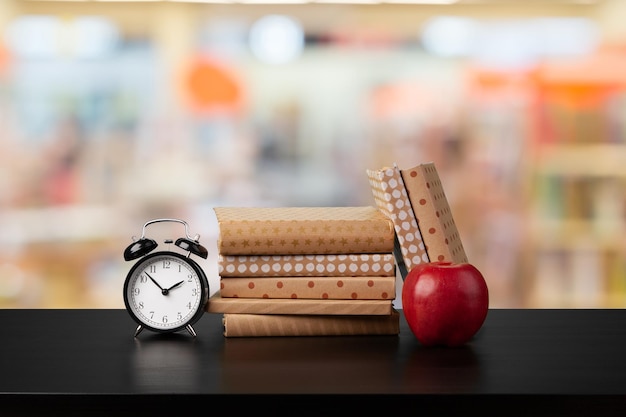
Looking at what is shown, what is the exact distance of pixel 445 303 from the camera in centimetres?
124

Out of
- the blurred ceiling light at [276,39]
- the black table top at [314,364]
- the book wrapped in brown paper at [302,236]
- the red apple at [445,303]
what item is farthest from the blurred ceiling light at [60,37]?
the red apple at [445,303]

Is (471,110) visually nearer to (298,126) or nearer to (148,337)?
(298,126)

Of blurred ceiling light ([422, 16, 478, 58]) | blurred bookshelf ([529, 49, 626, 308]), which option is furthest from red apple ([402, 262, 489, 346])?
blurred ceiling light ([422, 16, 478, 58])

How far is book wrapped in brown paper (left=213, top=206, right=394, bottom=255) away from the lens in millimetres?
1322

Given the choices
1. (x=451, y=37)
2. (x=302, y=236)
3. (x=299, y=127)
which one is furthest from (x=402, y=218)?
(x=451, y=37)

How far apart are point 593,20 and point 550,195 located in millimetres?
813

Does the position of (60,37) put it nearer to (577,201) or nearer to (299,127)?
(299,127)

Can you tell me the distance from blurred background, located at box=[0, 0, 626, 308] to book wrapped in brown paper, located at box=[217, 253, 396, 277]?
2.46 meters

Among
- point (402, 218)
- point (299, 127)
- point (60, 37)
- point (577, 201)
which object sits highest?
Answer: point (60, 37)

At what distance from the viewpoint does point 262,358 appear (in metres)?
1.19

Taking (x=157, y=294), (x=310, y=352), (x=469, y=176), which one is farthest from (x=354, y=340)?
(x=469, y=176)

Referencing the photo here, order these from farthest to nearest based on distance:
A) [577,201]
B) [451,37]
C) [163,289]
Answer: [451,37] < [577,201] < [163,289]

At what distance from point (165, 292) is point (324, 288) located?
230 mm

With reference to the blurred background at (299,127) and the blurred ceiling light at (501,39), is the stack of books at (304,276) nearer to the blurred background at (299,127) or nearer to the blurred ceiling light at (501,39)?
the blurred background at (299,127)
